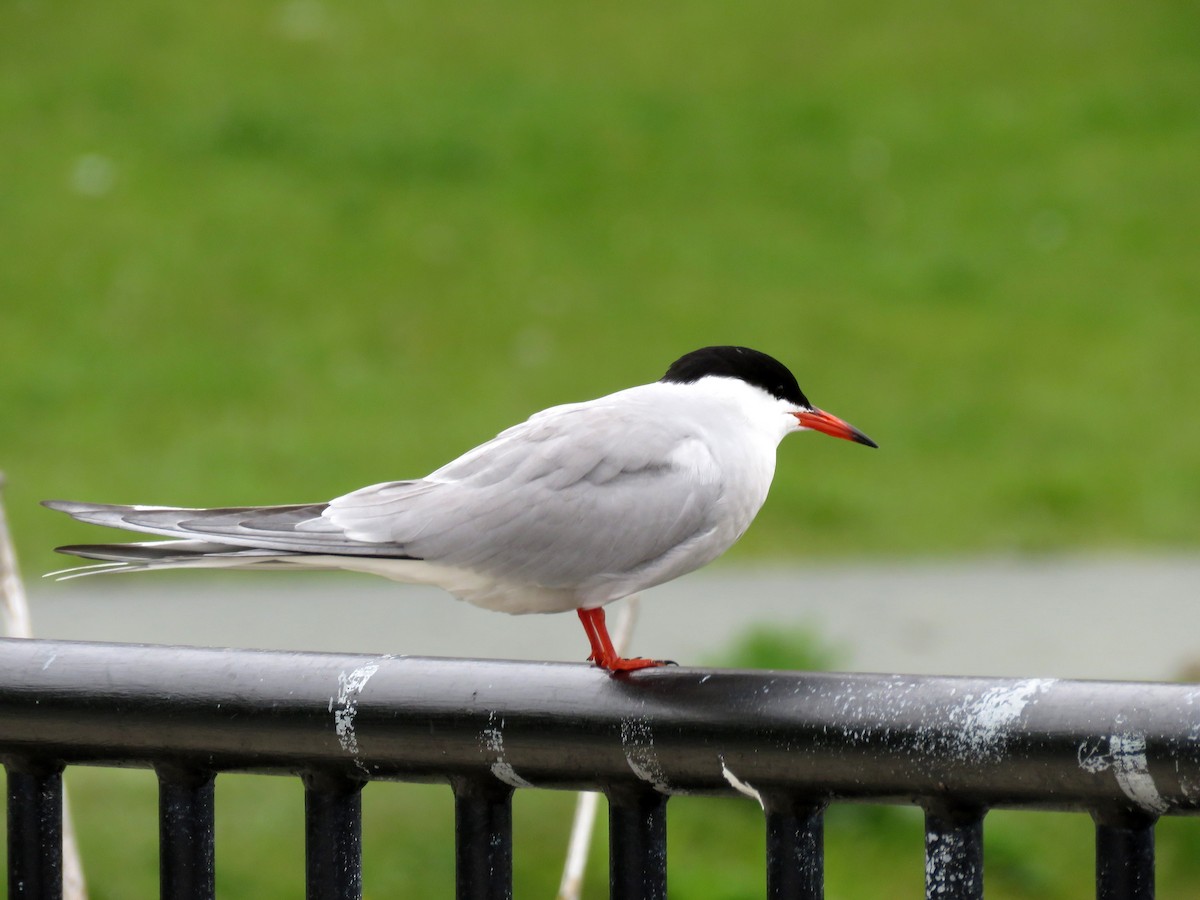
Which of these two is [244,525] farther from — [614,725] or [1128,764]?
[1128,764]

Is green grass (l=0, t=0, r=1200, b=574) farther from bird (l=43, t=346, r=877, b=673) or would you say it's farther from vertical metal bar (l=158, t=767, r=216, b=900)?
vertical metal bar (l=158, t=767, r=216, b=900)

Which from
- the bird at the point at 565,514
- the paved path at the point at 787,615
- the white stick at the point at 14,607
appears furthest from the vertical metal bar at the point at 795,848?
the paved path at the point at 787,615

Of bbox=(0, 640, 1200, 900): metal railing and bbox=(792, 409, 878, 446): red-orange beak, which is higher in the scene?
bbox=(792, 409, 878, 446): red-orange beak

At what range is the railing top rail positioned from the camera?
3.84 ft

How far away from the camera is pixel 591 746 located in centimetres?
131

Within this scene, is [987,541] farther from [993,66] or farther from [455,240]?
[993,66]

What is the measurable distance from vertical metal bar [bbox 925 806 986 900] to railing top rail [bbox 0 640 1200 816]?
0.07ft

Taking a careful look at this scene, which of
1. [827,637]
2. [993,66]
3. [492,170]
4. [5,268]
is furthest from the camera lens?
[993,66]

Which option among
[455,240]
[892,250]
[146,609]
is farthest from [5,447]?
[892,250]

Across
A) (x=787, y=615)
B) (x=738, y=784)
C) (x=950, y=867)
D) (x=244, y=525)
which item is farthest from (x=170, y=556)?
(x=787, y=615)

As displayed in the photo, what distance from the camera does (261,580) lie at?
6.37m

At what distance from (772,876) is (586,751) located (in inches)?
7.1

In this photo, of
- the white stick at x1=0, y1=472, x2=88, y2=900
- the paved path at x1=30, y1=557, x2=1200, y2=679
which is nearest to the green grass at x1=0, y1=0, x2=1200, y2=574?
the paved path at x1=30, y1=557, x2=1200, y2=679

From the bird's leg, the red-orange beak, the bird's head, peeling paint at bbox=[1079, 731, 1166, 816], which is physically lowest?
peeling paint at bbox=[1079, 731, 1166, 816]
